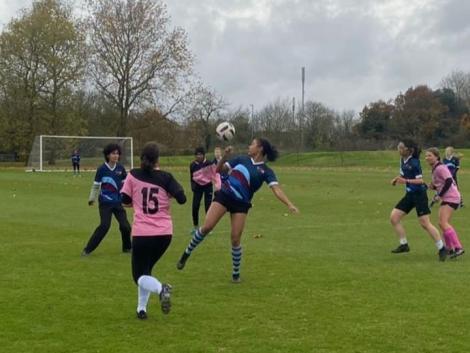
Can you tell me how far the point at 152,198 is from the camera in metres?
7.45

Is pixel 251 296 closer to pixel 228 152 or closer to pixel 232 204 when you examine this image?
pixel 232 204

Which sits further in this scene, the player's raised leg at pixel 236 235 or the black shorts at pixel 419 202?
the black shorts at pixel 419 202

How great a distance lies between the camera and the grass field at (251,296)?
6.74 m

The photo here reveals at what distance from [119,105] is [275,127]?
34.8 meters

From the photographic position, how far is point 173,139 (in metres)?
69.1

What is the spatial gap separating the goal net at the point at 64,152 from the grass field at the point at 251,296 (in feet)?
137

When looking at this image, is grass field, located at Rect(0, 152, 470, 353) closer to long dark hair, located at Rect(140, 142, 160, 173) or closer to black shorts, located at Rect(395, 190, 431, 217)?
black shorts, located at Rect(395, 190, 431, 217)

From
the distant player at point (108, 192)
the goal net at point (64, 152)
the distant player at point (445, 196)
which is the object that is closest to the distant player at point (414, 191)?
the distant player at point (445, 196)

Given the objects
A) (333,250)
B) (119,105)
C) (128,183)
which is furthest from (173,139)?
(128,183)

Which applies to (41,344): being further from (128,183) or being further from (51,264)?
(51,264)

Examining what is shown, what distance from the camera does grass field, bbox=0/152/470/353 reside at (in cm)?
674

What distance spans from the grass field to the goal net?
137 ft

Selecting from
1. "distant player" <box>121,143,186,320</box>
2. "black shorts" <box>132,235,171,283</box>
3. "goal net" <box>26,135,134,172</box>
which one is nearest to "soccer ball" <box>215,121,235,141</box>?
"distant player" <box>121,143,186,320</box>

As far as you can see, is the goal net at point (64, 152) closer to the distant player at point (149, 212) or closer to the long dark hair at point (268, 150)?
the long dark hair at point (268, 150)
